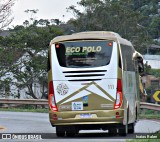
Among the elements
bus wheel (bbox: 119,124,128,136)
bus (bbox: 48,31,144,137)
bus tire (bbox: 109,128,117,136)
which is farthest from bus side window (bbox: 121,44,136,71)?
bus tire (bbox: 109,128,117,136)

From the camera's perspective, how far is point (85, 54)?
20.5 meters

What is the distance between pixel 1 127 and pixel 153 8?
3850 inches

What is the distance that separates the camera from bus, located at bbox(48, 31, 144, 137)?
66.8 feet

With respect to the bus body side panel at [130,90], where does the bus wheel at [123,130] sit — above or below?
below

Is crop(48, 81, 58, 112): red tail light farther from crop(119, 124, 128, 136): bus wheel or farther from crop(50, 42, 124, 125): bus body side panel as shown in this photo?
crop(119, 124, 128, 136): bus wheel

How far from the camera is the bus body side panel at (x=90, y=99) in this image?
2036cm

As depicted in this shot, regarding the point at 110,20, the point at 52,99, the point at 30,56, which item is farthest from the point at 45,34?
the point at 52,99

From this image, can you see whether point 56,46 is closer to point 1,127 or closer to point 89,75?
point 89,75

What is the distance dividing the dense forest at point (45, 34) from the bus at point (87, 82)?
1434 inches

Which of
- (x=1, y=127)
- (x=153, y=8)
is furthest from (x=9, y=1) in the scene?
(x=153, y=8)

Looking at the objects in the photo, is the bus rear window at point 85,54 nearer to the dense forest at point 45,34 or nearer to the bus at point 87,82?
the bus at point 87,82

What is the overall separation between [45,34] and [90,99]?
4022 centimetres

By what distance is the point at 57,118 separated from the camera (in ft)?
67.1

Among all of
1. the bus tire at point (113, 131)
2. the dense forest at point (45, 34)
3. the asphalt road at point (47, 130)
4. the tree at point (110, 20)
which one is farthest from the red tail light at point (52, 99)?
the tree at point (110, 20)
